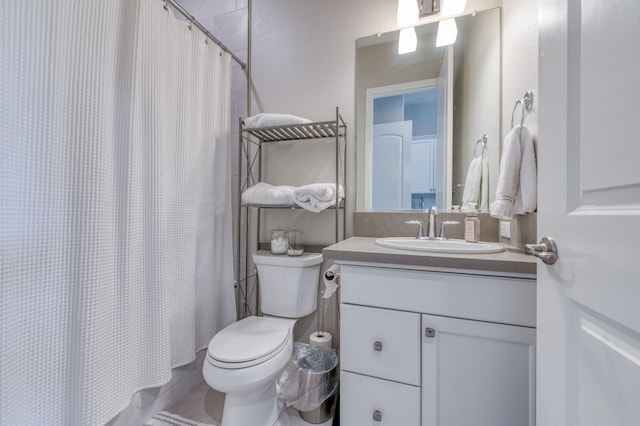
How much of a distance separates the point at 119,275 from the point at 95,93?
68cm

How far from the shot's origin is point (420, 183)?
1.41 metres

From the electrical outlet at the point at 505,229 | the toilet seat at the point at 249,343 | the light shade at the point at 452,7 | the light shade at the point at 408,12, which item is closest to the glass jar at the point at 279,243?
the toilet seat at the point at 249,343

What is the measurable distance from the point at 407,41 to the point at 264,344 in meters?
1.69

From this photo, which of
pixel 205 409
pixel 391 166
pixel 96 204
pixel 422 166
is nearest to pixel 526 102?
pixel 422 166

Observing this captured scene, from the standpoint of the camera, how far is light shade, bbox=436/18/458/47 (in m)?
1.35

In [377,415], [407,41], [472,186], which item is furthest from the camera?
[407,41]

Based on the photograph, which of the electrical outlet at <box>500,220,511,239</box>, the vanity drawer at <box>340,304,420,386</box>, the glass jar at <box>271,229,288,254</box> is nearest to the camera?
the vanity drawer at <box>340,304,420,386</box>

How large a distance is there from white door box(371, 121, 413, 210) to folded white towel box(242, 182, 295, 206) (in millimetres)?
486

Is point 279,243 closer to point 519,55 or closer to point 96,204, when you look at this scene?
point 96,204

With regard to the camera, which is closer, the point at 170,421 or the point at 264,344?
the point at 264,344

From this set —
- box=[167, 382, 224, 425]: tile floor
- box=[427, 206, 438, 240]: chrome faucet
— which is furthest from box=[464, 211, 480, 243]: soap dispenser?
box=[167, 382, 224, 425]: tile floor

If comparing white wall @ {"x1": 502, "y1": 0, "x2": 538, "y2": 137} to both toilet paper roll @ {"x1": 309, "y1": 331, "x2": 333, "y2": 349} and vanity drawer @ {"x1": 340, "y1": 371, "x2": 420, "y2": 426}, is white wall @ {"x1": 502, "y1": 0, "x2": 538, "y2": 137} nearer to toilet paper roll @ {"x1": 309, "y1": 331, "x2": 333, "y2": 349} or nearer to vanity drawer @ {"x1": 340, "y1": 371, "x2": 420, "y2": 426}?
vanity drawer @ {"x1": 340, "y1": 371, "x2": 420, "y2": 426}

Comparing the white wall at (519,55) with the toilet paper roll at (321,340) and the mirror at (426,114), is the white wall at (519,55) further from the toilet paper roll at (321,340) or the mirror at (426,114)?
the toilet paper roll at (321,340)

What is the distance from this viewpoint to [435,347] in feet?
2.87
